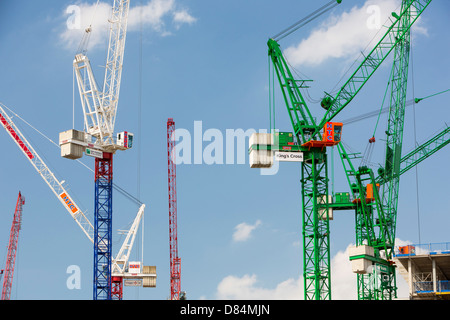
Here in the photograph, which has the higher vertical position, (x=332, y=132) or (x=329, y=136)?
(x=332, y=132)

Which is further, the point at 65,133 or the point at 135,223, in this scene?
the point at 135,223

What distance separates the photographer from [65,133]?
416 ft

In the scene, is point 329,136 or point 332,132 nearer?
point 329,136

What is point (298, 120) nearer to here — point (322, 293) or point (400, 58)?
point (322, 293)

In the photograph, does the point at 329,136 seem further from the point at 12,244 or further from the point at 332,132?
the point at 12,244

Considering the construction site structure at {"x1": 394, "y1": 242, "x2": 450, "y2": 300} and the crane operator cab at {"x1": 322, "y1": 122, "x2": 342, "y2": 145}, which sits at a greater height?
the crane operator cab at {"x1": 322, "y1": 122, "x2": 342, "y2": 145}

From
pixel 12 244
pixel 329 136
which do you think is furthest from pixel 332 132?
pixel 12 244

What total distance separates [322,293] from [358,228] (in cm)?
4487

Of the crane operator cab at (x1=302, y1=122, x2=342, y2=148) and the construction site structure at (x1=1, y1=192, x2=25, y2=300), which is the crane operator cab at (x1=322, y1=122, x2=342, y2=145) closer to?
the crane operator cab at (x1=302, y1=122, x2=342, y2=148)

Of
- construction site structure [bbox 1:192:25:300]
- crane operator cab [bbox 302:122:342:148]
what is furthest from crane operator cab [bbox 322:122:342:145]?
construction site structure [bbox 1:192:25:300]

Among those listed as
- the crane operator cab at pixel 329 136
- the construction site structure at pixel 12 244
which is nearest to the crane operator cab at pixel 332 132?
the crane operator cab at pixel 329 136

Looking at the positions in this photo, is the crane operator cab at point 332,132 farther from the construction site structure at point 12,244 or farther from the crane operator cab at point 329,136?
the construction site structure at point 12,244
